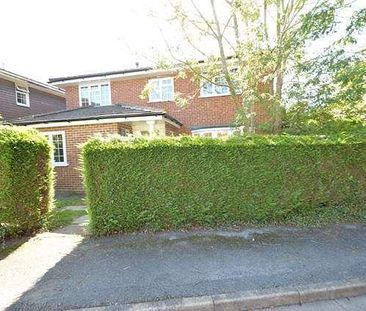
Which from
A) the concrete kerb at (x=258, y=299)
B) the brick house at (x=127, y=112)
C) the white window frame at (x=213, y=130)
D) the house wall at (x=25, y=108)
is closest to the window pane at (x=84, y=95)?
the brick house at (x=127, y=112)

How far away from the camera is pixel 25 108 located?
17.7 m

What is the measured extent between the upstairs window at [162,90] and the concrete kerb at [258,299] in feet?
42.9

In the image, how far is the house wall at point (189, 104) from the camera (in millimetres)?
15156

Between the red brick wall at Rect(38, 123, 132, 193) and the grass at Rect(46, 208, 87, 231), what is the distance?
4.12 metres

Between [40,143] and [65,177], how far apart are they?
705 centimetres

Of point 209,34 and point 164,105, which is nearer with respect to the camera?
point 209,34

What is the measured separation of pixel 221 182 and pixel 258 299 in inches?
125

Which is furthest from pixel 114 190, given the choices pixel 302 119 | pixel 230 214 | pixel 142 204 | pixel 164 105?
pixel 164 105

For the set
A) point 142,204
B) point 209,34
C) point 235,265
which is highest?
point 209,34

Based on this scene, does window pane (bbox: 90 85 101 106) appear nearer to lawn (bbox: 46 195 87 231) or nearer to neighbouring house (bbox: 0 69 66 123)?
neighbouring house (bbox: 0 69 66 123)

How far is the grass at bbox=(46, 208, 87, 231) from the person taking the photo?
7.05 metres

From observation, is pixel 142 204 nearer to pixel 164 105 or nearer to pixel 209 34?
pixel 209 34

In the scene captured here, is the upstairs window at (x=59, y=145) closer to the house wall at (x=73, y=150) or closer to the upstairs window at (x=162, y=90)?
the house wall at (x=73, y=150)

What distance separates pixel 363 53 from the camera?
7629 mm
